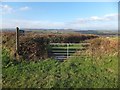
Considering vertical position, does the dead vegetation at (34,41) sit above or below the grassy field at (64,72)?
above

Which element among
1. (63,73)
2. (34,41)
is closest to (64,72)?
(63,73)

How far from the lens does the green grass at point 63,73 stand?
9672mm

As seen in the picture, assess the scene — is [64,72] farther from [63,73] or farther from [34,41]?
[34,41]

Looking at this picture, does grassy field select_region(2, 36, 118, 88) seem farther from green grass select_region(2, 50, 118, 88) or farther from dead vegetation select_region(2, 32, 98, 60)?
dead vegetation select_region(2, 32, 98, 60)

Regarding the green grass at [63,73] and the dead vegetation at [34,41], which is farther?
the dead vegetation at [34,41]

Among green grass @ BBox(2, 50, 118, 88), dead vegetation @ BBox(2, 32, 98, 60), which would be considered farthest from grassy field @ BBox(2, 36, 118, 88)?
dead vegetation @ BBox(2, 32, 98, 60)

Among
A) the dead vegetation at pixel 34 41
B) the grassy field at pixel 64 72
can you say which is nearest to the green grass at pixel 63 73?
the grassy field at pixel 64 72

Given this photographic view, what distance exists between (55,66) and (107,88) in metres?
2.37

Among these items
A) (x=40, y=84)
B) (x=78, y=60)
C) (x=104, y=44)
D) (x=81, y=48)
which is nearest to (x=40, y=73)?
(x=40, y=84)

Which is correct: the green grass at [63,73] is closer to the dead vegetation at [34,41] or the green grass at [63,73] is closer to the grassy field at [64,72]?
the grassy field at [64,72]

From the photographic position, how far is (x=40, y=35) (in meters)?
13.5

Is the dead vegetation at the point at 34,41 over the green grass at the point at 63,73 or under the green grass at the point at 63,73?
over

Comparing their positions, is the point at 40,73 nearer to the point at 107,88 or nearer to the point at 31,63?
the point at 31,63

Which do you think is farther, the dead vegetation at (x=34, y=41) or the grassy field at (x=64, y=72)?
the dead vegetation at (x=34, y=41)
